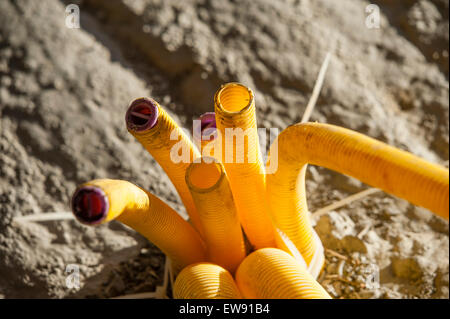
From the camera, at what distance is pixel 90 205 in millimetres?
921

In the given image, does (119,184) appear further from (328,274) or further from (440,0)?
(440,0)

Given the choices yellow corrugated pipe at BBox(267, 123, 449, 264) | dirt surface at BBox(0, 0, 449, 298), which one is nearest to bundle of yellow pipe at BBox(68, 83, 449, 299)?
yellow corrugated pipe at BBox(267, 123, 449, 264)

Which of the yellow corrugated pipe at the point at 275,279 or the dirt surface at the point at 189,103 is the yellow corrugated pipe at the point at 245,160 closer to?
the yellow corrugated pipe at the point at 275,279

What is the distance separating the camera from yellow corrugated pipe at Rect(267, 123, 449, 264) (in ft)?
2.62

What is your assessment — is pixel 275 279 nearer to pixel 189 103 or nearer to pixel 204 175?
pixel 204 175

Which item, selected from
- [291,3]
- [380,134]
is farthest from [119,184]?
[291,3]

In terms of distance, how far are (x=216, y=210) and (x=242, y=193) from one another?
0.20 metres

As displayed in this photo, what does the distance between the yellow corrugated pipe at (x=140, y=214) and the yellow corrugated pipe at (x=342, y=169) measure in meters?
0.32

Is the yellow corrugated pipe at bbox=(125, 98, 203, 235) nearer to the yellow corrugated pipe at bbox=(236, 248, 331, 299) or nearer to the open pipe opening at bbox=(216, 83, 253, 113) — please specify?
the open pipe opening at bbox=(216, 83, 253, 113)

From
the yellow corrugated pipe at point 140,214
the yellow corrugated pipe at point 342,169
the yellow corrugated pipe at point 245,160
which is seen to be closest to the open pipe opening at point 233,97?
the yellow corrugated pipe at point 245,160

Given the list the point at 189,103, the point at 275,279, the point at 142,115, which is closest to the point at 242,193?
the point at 275,279

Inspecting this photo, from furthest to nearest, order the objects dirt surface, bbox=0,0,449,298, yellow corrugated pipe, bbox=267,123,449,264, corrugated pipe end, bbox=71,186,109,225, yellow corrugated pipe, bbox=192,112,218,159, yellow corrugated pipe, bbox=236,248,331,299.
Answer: dirt surface, bbox=0,0,449,298 < yellow corrugated pipe, bbox=192,112,218,159 < yellow corrugated pipe, bbox=236,248,331,299 < corrugated pipe end, bbox=71,186,109,225 < yellow corrugated pipe, bbox=267,123,449,264

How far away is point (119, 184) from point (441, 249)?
1347 millimetres
